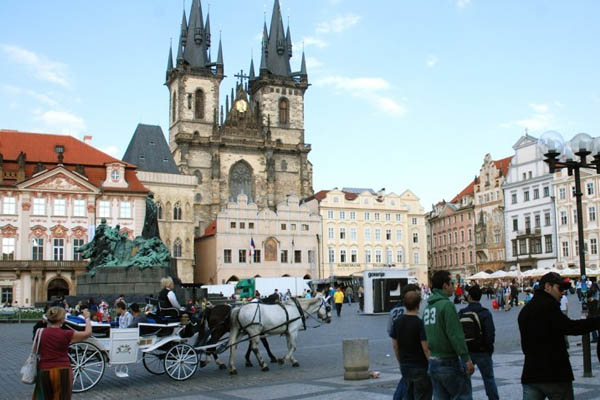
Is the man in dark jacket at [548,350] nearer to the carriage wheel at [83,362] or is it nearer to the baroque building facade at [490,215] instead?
the carriage wheel at [83,362]

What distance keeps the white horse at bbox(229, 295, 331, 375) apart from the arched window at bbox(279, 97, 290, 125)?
63.6m

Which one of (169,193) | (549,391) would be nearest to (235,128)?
(169,193)

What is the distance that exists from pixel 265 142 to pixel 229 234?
42.8 ft

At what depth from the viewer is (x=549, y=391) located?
5.25 m

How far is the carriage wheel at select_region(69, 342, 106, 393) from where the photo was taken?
10359mm

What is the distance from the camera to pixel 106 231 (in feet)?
83.4

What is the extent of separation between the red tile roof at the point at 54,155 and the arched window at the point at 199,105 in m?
19.1

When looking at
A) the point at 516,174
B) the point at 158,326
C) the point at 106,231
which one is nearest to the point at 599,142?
the point at 158,326

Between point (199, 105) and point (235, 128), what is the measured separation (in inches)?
170

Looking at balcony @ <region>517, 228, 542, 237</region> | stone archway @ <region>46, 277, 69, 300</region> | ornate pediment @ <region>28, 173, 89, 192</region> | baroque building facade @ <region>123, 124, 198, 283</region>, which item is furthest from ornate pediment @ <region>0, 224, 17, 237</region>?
balcony @ <region>517, 228, 542, 237</region>

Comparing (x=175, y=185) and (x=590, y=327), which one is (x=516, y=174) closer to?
(x=175, y=185)

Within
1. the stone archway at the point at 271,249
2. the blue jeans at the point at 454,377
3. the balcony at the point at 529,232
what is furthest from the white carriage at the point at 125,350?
the balcony at the point at 529,232

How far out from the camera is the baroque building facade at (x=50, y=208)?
48.7 metres

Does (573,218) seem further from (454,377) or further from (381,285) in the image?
(454,377)
